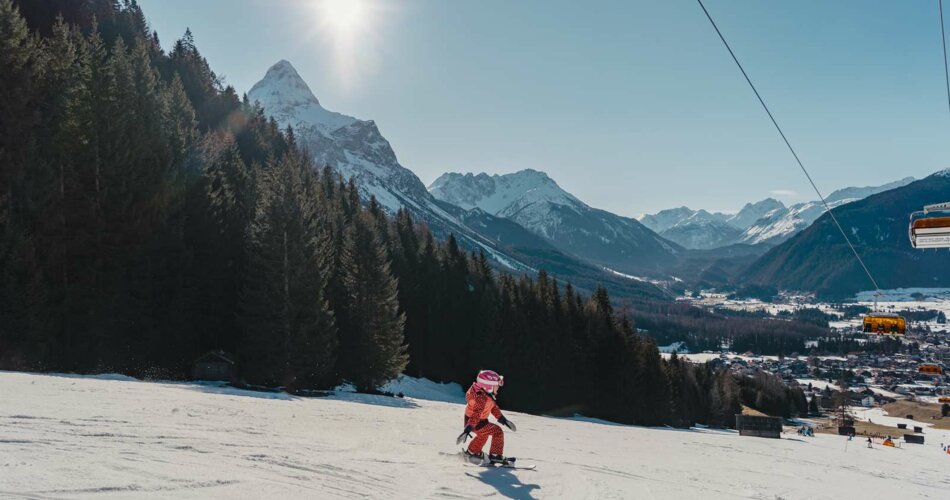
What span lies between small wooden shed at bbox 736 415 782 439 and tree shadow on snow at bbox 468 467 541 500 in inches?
1602

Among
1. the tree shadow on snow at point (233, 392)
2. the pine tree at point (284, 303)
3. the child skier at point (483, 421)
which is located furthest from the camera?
the pine tree at point (284, 303)

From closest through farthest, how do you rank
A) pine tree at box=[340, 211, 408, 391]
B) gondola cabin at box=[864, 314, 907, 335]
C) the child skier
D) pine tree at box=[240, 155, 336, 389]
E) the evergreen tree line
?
the child skier, the evergreen tree line, gondola cabin at box=[864, 314, 907, 335], pine tree at box=[240, 155, 336, 389], pine tree at box=[340, 211, 408, 391]

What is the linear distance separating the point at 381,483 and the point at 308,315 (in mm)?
25963

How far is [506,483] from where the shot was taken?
11.1 m

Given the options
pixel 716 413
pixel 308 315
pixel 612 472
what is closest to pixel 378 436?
pixel 612 472

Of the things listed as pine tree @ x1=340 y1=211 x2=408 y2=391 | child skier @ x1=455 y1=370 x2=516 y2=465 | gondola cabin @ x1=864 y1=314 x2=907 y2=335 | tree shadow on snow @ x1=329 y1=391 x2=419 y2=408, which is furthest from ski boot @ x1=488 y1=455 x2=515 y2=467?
pine tree @ x1=340 y1=211 x2=408 y2=391

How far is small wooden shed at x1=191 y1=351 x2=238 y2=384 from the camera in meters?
30.4

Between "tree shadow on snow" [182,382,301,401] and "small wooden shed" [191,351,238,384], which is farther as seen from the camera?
"small wooden shed" [191,351,238,384]

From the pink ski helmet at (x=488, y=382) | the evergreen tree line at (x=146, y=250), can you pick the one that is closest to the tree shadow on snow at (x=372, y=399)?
the evergreen tree line at (x=146, y=250)

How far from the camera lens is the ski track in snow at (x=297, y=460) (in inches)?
308

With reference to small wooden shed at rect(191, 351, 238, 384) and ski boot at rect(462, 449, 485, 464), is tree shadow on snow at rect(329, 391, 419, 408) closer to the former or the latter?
small wooden shed at rect(191, 351, 238, 384)

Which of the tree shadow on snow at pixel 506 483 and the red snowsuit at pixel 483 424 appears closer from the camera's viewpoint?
the tree shadow on snow at pixel 506 483

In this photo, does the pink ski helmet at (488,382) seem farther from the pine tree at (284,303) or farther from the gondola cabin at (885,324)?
the gondola cabin at (885,324)

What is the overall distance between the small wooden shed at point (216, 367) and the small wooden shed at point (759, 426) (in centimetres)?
3854
